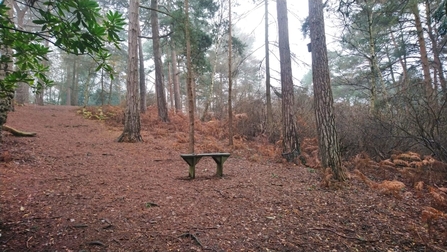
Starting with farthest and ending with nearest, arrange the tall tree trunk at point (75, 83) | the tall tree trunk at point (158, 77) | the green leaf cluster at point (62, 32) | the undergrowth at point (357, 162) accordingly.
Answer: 1. the tall tree trunk at point (75, 83)
2. the tall tree trunk at point (158, 77)
3. the undergrowth at point (357, 162)
4. the green leaf cluster at point (62, 32)

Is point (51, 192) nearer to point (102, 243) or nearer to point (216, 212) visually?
point (102, 243)

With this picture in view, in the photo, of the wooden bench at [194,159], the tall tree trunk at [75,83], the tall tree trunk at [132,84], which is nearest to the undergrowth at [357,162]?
the tall tree trunk at [132,84]

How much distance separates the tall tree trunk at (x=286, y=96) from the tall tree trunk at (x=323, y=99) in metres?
1.96

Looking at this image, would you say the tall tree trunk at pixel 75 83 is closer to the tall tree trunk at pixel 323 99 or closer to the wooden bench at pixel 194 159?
the wooden bench at pixel 194 159

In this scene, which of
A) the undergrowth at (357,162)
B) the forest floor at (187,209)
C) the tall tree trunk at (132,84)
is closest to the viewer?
the forest floor at (187,209)

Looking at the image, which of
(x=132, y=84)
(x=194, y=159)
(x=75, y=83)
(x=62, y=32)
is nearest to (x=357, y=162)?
(x=194, y=159)

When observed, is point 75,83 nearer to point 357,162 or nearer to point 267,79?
point 267,79

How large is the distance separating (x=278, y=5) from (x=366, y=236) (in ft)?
21.1

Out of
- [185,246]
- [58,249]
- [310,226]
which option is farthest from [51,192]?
[310,226]

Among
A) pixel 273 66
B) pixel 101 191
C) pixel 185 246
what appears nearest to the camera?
pixel 185 246

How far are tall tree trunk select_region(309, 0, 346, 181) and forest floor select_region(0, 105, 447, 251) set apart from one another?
0.56 metres

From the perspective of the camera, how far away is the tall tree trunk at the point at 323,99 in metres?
4.63

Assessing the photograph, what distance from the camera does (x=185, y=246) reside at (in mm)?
2438

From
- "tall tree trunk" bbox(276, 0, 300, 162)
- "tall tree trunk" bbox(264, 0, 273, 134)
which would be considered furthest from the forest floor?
"tall tree trunk" bbox(264, 0, 273, 134)
